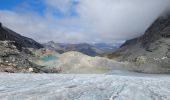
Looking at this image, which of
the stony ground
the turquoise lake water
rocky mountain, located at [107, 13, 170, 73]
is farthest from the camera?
rocky mountain, located at [107, 13, 170, 73]

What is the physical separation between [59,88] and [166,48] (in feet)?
283

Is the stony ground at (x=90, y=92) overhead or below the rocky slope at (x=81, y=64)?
below

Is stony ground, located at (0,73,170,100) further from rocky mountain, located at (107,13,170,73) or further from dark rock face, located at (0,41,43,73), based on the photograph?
rocky mountain, located at (107,13,170,73)

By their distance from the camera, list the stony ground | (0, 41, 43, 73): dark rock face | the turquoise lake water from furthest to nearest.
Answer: the turquoise lake water < (0, 41, 43, 73): dark rock face < the stony ground

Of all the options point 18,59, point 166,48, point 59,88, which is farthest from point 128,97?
point 166,48

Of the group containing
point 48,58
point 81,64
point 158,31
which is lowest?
point 81,64

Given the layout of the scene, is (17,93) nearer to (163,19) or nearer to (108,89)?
(108,89)

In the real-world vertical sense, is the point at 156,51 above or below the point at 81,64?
above

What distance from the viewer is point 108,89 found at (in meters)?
15.4

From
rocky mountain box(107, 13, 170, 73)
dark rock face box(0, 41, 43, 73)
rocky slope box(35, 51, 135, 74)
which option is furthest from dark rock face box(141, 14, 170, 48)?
dark rock face box(0, 41, 43, 73)

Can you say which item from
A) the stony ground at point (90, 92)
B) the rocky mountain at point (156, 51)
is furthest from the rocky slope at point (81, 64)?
the stony ground at point (90, 92)

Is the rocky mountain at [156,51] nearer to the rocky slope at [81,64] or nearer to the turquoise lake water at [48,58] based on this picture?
the rocky slope at [81,64]

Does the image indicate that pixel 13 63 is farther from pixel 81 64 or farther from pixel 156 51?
pixel 156 51

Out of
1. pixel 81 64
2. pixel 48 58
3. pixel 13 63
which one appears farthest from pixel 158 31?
pixel 13 63
